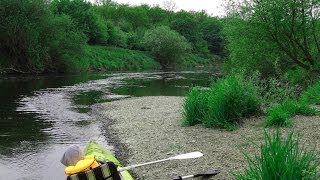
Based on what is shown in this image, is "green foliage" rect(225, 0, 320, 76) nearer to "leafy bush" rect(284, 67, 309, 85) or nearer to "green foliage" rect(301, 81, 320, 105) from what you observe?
"leafy bush" rect(284, 67, 309, 85)

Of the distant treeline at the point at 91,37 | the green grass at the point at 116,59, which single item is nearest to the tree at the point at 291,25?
the distant treeline at the point at 91,37

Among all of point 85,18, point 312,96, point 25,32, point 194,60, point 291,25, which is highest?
point 85,18

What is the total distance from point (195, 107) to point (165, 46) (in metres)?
63.7

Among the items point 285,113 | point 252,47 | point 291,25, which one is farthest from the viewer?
point 252,47

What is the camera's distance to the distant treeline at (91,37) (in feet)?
149

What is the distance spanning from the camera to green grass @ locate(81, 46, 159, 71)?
204 ft

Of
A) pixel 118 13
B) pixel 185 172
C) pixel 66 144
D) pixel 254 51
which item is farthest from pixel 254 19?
pixel 118 13

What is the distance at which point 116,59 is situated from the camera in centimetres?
6856

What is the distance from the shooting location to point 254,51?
75.2 feet

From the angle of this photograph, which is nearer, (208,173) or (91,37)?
(208,173)

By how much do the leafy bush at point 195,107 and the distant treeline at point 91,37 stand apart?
17337 mm

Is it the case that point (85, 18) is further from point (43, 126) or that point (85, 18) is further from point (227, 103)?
point (227, 103)

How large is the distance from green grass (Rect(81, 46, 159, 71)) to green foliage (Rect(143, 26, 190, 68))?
2.19m

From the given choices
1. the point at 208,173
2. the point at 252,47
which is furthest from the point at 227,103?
the point at 252,47
